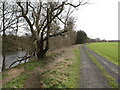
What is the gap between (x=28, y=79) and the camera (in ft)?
41.2

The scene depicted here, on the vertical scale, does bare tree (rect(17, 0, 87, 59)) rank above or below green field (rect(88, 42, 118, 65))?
above

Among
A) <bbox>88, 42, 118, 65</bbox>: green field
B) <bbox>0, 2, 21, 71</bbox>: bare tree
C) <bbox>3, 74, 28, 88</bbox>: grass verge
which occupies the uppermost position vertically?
<bbox>0, 2, 21, 71</bbox>: bare tree

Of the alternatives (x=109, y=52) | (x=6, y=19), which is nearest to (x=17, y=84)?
(x=6, y=19)

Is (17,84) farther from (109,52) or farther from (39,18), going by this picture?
(109,52)

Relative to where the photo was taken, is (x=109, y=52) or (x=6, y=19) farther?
(x=109, y=52)

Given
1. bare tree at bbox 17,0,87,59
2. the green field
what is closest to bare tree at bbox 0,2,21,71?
bare tree at bbox 17,0,87,59

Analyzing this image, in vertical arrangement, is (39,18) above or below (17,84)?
above

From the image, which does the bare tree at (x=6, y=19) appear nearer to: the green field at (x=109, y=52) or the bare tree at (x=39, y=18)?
the bare tree at (x=39, y=18)

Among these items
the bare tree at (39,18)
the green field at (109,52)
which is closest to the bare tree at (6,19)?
the bare tree at (39,18)

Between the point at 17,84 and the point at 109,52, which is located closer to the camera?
the point at 17,84

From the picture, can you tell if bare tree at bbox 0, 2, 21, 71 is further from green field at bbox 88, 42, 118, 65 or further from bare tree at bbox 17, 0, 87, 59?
green field at bbox 88, 42, 118, 65

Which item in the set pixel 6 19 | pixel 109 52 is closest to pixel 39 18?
pixel 6 19

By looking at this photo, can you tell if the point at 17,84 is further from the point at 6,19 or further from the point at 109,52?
the point at 109,52

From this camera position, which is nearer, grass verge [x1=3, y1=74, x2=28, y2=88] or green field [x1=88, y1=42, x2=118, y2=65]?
grass verge [x1=3, y1=74, x2=28, y2=88]
